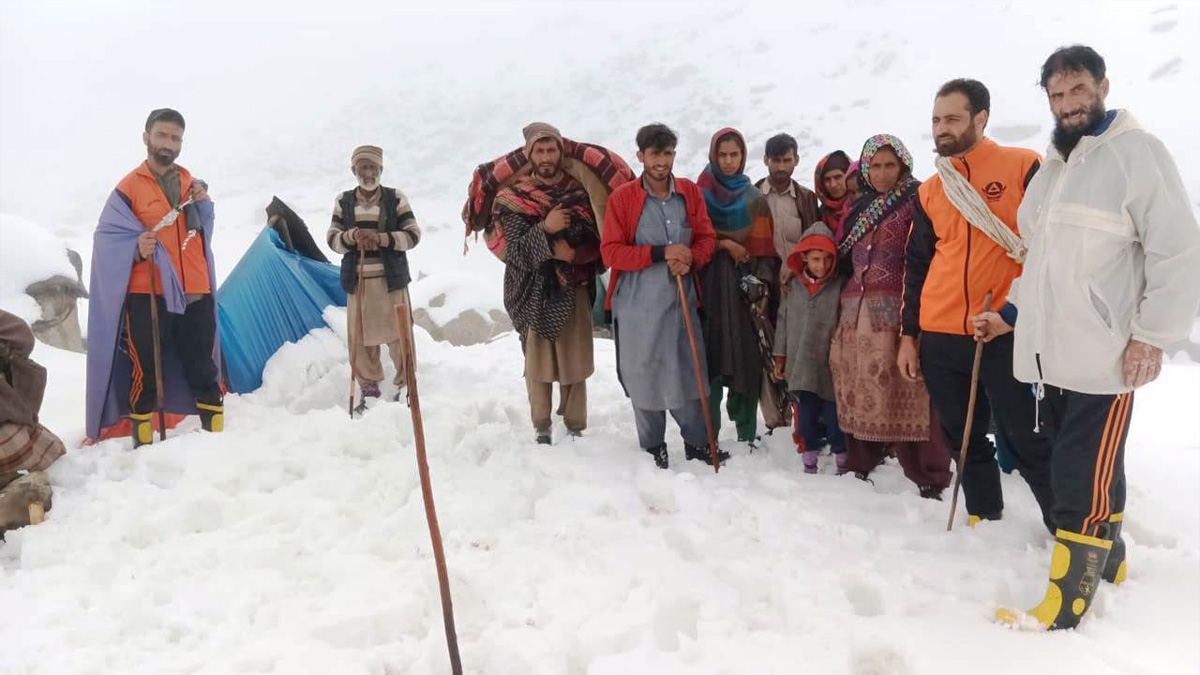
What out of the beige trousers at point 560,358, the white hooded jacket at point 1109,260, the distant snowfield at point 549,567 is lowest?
the distant snowfield at point 549,567

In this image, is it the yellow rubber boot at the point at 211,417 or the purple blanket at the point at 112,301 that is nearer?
the purple blanket at the point at 112,301

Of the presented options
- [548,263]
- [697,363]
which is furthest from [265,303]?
[697,363]

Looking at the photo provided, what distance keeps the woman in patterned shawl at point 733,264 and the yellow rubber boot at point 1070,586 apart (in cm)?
162

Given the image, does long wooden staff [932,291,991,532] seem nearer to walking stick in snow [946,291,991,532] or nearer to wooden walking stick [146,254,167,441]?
walking stick in snow [946,291,991,532]

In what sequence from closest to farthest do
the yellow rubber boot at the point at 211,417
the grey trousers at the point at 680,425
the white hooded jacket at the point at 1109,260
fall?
the white hooded jacket at the point at 1109,260, the grey trousers at the point at 680,425, the yellow rubber boot at the point at 211,417

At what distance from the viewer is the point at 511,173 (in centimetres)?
370

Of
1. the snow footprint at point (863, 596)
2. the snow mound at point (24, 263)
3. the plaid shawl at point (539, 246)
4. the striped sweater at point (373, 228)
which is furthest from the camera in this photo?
the snow mound at point (24, 263)

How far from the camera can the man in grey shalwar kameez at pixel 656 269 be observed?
3246 mm

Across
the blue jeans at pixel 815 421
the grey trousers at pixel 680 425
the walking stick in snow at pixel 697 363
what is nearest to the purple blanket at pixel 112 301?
the grey trousers at pixel 680 425

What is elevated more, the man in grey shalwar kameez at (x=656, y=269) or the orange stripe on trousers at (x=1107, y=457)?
the man in grey shalwar kameez at (x=656, y=269)

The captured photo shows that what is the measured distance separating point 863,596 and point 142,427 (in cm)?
388

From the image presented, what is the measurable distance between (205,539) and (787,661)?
7.33ft

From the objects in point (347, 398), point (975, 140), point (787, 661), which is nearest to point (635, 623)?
point (787, 661)

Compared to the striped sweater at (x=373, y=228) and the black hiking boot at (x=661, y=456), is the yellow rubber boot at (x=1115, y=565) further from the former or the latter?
the striped sweater at (x=373, y=228)
